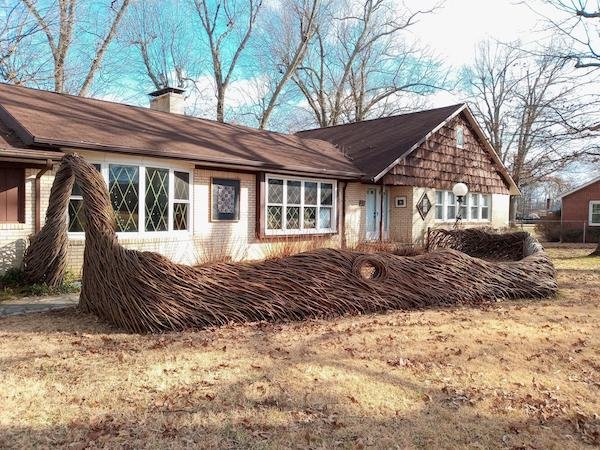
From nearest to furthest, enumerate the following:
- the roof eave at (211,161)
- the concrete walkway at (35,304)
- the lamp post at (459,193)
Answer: the concrete walkway at (35,304) → the roof eave at (211,161) → the lamp post at (459,193)

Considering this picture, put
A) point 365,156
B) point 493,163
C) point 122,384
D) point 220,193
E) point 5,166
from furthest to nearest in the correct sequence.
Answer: point 493,163 → point 365,156 → point 220,193 → point 5,166 → point 122,384

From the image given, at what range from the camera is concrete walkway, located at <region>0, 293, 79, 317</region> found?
673cm

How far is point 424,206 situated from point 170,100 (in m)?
9.86

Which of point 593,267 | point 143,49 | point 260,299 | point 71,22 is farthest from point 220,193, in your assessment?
point 143,49

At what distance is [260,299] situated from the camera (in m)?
6.37

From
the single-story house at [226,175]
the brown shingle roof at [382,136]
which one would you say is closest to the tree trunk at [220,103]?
the brown shingle roof at [382,136]

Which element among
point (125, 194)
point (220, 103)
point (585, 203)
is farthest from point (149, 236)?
point (585, 203)

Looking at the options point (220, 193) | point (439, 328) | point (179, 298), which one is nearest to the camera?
point (179, 298)

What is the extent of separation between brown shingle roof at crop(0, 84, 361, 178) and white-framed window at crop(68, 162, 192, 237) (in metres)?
0.52

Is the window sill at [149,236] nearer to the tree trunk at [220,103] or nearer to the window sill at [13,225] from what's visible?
the window sill at [13,225]

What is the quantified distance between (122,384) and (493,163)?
20863 mm

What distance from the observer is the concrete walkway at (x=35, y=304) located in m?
6.73

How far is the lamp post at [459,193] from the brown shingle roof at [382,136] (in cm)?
227

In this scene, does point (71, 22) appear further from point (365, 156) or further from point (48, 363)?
point (48, 363)
